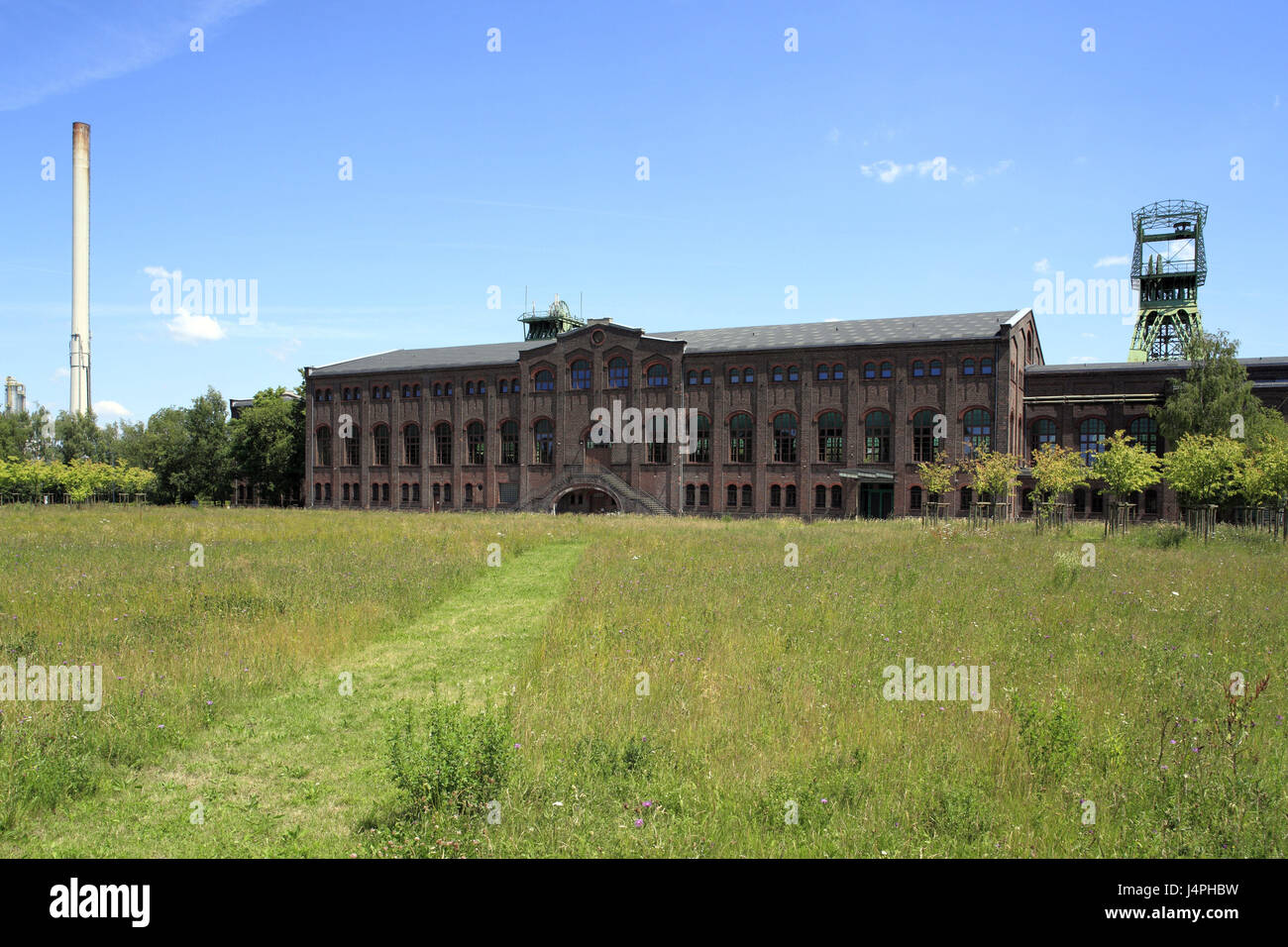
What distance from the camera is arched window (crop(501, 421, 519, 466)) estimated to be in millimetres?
51719

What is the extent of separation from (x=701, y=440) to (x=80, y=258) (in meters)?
56.0

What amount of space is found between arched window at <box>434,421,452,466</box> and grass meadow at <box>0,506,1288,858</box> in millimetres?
38101

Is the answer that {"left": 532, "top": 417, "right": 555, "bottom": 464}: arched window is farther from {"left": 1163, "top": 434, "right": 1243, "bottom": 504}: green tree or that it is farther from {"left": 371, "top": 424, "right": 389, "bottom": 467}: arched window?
{"left": 1163, "top": 434, "right": 1243, "bottom": 504}: green tree

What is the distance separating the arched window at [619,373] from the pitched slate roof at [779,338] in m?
2.41

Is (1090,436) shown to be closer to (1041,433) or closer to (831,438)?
(1041,433)

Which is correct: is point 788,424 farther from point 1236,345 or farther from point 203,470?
point 203,470

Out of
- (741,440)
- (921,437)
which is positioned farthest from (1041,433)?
(741,440)

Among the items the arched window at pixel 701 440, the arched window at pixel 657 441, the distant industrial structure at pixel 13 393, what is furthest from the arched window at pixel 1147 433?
the distant industrial structure at pixel 13 393

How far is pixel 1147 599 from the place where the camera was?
42.2ft

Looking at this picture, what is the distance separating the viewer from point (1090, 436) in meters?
42.7

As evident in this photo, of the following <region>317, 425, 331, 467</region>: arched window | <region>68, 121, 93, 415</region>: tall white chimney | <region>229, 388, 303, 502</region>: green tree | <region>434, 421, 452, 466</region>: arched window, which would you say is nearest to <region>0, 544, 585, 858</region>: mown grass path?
<region>434, 421, 452, 466</region>: arched window

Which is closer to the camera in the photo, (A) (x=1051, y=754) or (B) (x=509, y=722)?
(A) (x=1051, y=754)
